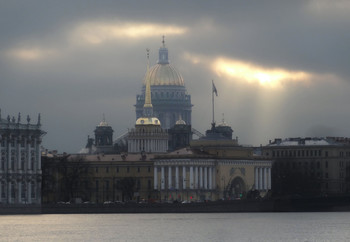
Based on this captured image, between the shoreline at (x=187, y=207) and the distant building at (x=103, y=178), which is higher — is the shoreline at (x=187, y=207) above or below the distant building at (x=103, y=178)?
below

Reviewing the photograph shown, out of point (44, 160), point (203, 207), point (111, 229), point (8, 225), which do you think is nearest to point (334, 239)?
point (111, 229)

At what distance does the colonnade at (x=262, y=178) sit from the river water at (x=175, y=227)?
3229cm

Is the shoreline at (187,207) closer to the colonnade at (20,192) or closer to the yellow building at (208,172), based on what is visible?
the colonnade at (20,192)

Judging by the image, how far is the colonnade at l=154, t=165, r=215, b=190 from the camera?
7338 inches

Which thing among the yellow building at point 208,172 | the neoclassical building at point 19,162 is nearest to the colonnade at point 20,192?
the neoclassical building at point 19,162

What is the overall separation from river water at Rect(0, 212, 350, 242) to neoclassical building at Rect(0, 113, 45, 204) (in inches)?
251

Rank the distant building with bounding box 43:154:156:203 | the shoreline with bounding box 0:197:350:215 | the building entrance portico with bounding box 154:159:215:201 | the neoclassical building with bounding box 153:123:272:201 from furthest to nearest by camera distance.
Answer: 1. the neoclassical building with bounding box 153:123:272:201
2. the building entrance portico with bounding box 154:159:215:201
3. the distant building with bounding box 43:154:156:203
4. the shoreline with bounding box 0:197:350:215

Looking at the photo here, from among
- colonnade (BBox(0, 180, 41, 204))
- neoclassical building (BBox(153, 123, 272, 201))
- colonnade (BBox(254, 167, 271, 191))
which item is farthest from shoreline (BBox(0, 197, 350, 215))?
colonnade (BBox(254, 167, 271, 191))

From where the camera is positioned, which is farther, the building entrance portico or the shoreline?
the building entrance portico

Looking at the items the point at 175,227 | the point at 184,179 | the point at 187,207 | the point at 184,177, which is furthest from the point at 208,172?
the point at 175,227

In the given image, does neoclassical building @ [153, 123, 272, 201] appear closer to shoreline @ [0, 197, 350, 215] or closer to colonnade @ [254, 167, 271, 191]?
colonnade @ [254, 167, 271, 191]

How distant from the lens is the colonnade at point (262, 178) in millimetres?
196500

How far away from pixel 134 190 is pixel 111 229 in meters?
56.6

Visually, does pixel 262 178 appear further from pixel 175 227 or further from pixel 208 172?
pixel 175 227
